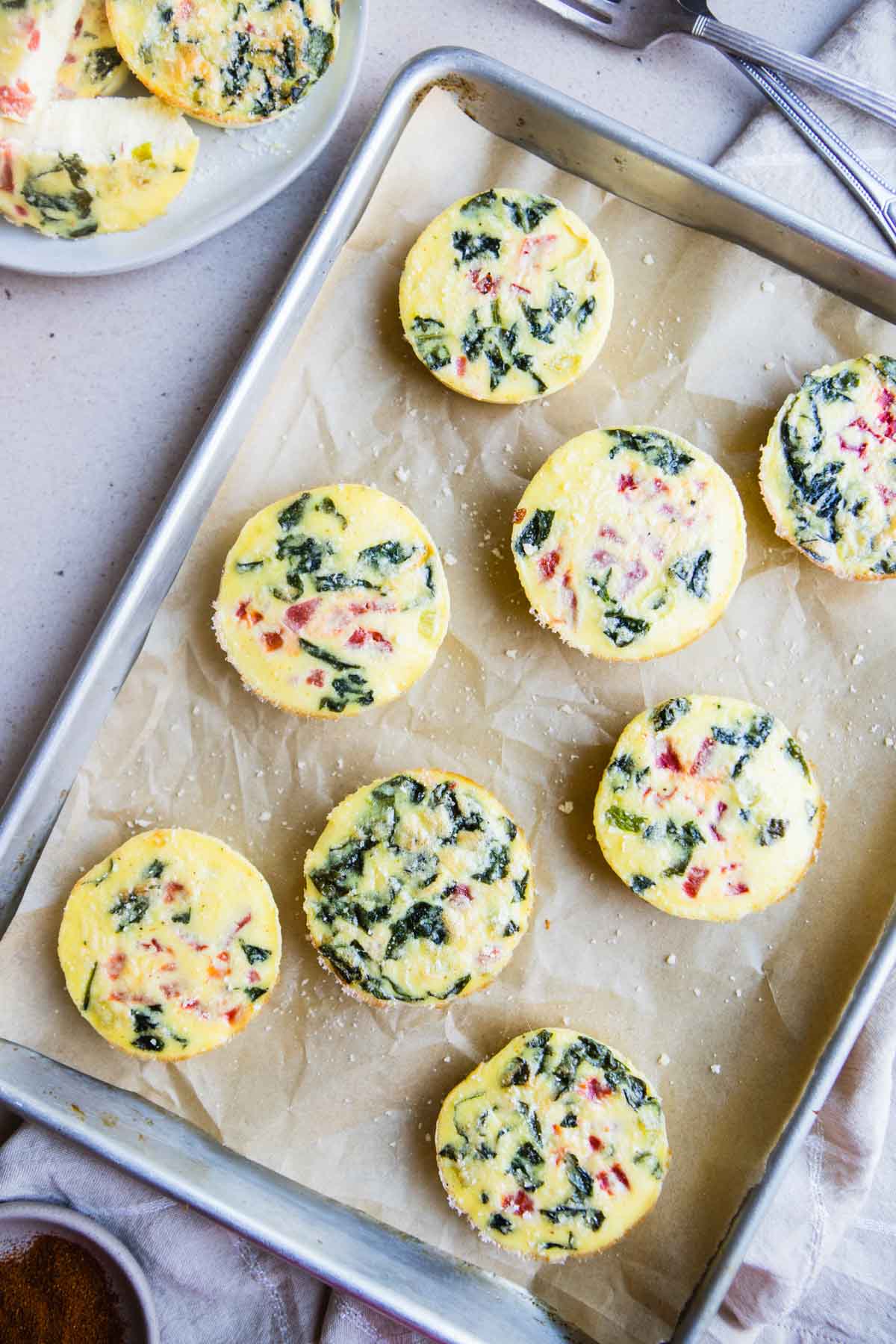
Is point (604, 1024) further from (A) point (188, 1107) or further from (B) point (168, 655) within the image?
(B) point (168, 655)

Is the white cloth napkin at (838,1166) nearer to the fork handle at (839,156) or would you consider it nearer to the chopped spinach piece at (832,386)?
the fork handle at (839,156)

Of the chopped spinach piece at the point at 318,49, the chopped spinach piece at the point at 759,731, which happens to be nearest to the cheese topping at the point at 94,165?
the chopped spinach piece at the point at 318,49

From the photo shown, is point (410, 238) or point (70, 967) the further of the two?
point (410, 238)

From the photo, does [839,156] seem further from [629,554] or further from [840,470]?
[629,554]

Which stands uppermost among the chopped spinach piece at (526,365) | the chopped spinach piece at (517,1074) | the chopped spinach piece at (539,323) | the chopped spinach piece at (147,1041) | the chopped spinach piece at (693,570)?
the chopped spinach piece at (539,323)

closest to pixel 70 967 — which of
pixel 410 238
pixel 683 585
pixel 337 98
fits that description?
pixel 683 585

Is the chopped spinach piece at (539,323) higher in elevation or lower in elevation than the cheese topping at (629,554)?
higher
